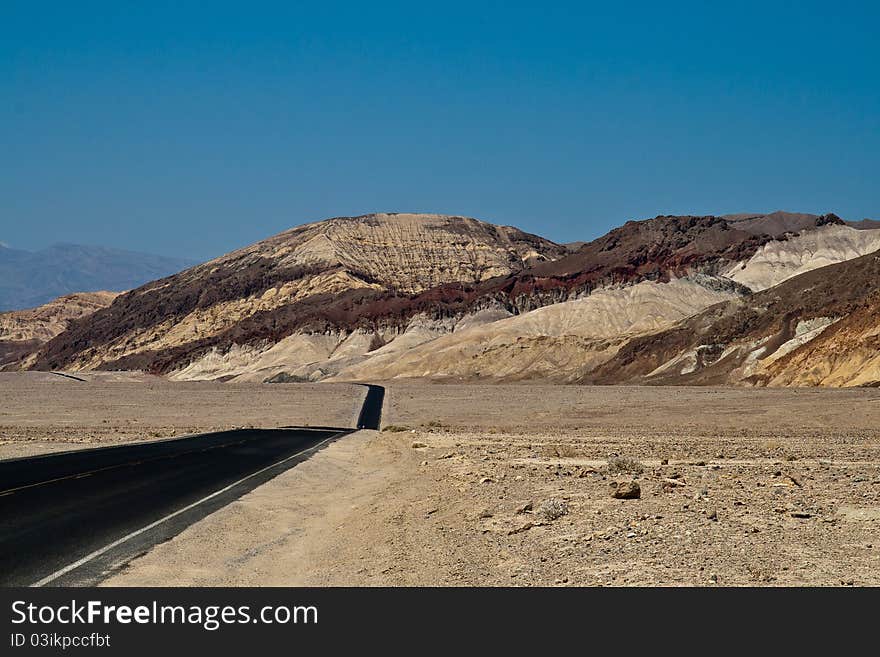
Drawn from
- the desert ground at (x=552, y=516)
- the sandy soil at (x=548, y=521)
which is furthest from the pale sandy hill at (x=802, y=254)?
the sandy soil at (x=548, y=521)

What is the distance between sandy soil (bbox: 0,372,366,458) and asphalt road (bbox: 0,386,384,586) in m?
5.77

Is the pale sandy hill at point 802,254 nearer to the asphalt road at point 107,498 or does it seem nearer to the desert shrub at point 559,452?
the desert shrub at point 559,452

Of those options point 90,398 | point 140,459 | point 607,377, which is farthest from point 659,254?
point 140,459

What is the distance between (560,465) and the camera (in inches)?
968

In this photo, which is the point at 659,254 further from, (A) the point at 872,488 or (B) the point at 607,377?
(A) the point at 872,488

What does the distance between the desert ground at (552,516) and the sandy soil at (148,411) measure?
12.2ft

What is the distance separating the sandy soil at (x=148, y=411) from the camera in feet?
143

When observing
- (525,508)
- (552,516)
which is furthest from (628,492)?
(552,516)

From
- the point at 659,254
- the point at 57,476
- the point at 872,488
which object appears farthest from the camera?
the point at 659,254

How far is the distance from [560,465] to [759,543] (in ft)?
42.9

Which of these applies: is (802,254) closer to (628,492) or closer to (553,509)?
(628,492)

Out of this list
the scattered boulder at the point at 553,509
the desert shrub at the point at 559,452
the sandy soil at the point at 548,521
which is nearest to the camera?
the sandy soil at the point at 548,521

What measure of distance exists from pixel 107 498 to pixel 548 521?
29.9 feet

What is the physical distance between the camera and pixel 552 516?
14055 mm
